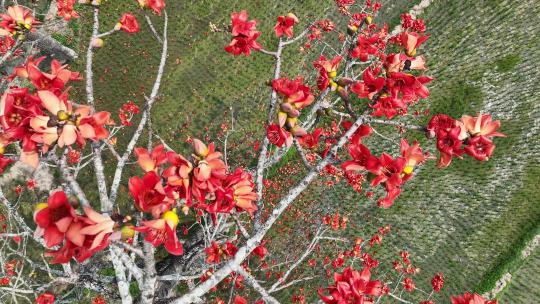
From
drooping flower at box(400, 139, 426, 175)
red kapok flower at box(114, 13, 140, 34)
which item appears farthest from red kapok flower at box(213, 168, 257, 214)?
red kapok flower at box(114, 13, 140, 34)

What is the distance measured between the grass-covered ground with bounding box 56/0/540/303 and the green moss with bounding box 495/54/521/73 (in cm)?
2

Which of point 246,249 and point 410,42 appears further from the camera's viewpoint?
point 246,249

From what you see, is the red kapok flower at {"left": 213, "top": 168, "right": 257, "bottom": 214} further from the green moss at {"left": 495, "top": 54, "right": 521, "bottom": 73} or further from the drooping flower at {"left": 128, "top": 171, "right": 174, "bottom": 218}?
the green moss at {"left": 495, "top": 54, "right": 521, "bottom": 73}

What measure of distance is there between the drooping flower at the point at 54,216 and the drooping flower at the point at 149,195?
26cm

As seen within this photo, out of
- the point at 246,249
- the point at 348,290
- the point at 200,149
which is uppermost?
the point at 200,149

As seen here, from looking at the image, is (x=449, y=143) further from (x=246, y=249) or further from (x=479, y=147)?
(x=246, y=249)

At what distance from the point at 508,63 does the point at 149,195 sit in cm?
988

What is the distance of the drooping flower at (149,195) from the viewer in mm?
1584

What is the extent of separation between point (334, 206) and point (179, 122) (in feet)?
13.3

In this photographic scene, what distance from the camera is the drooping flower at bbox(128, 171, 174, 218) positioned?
1.58m

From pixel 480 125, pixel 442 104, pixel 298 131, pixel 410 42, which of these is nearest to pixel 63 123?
pixel 298 131

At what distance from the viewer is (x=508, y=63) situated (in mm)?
8781

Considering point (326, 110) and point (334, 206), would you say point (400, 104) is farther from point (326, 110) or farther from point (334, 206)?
point (334, 206)

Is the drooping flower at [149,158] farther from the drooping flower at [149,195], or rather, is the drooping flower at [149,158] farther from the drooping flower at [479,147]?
the drooping flower at [479,147]
